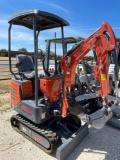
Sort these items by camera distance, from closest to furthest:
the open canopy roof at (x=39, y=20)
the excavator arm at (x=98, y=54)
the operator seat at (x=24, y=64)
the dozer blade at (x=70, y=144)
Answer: the dozer blade at (x=70, y=144) < the open canopy roof at (x=39, y=20) < the excavator arm at (x=98, y=54) < the operator seat at (x=24, y=64)

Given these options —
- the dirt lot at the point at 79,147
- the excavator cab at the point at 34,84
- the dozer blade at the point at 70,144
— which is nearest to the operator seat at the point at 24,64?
the excavator cab at the point at 34,84

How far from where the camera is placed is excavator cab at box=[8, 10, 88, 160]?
321cm

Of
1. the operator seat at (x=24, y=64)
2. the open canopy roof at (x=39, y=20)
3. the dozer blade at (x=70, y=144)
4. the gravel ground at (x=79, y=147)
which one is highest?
the open canopy roof at (x=39, y=20)

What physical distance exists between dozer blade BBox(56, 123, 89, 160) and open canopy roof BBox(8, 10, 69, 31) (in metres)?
2.24

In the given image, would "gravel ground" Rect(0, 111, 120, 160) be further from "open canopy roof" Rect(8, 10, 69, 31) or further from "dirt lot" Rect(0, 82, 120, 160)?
"open canopy roof" Rect(8, 10, 69, 31)

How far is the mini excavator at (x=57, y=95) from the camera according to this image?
3180mm

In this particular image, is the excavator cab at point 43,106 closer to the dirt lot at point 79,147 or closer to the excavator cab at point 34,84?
the excavator cab at point 34,84

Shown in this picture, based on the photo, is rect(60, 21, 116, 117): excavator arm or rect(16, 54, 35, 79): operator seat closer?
rect(60, 21, 116, 117): excavator arm

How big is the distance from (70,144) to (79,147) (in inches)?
13.2

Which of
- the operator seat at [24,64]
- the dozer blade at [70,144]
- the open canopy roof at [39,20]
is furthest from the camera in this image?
the operator seat at [24,64]

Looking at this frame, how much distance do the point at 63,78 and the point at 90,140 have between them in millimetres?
1433

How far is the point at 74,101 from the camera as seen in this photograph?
387 centimetres

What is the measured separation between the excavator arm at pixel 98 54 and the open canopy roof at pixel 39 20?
672 mm

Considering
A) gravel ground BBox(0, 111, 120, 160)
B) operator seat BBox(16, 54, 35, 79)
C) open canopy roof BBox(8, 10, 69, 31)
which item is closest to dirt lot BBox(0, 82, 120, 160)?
gravel ground BBox(0, 111, 120, 160)
